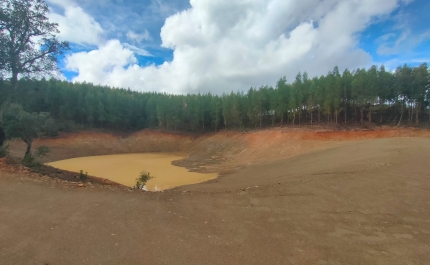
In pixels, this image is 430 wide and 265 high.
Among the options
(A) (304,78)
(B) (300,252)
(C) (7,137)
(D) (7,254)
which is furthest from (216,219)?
(A) (304,78)

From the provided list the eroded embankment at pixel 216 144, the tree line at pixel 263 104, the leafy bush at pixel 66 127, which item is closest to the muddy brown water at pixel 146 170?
the eroded embankment at pixel 216 144

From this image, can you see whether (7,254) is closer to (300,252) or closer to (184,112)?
(300,252)

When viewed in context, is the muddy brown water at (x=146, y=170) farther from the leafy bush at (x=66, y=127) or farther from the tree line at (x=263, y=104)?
the leafy bush at (x=66, y=127)

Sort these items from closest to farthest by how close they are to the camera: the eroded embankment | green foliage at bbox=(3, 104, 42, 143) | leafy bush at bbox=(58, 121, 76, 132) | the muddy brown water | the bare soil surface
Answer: the bare soil surface < green foliage at bbox=(3, 104, 42, 143) < the muddy brown water < the eroded embankment < leafy bush at bbox=(58, 121, 76, 132)

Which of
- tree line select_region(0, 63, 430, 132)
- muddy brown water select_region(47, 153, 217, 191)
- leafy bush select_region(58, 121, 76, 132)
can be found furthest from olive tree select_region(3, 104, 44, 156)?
leafy bush select_region(58, 121, 76, 132)

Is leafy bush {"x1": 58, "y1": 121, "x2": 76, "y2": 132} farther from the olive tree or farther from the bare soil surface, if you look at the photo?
the bare soil surface

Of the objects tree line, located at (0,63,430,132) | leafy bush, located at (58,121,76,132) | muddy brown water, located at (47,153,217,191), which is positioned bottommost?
muddy brown water, located at (47,153,217,191)
